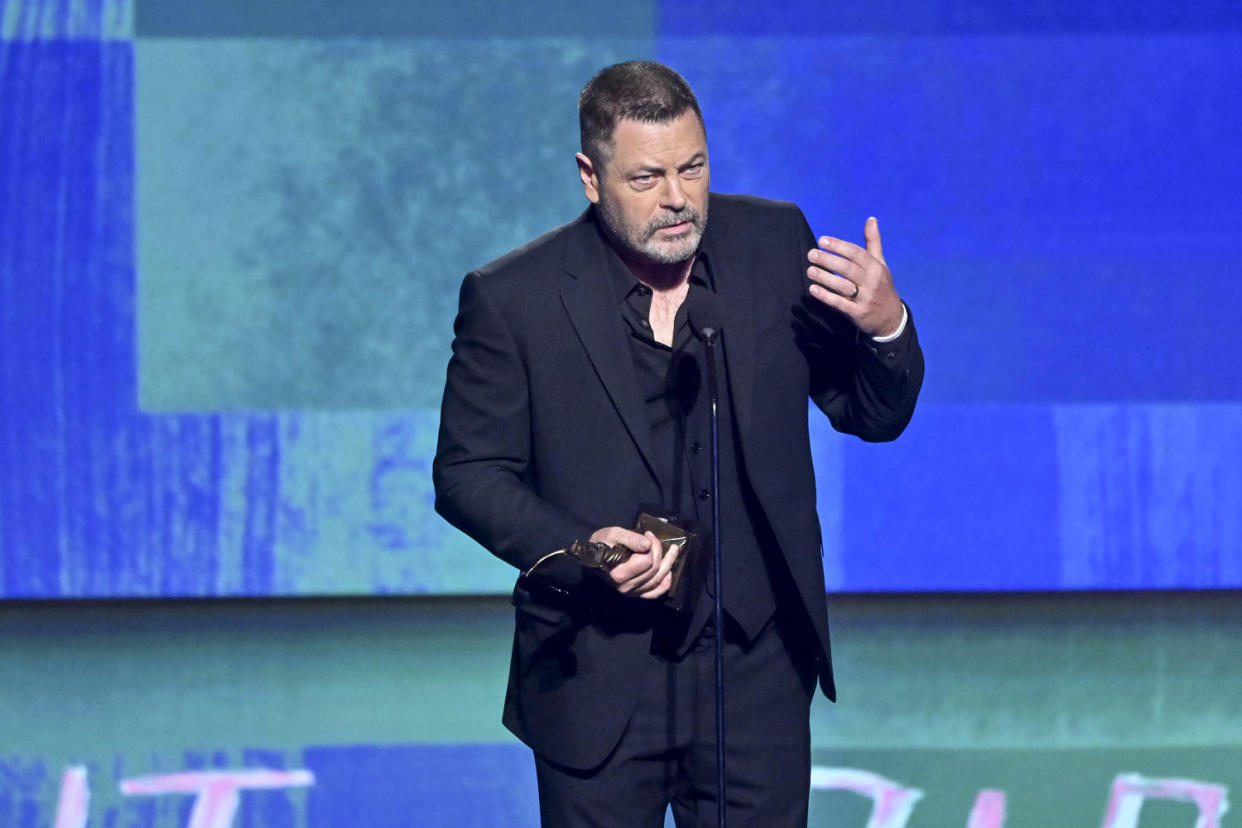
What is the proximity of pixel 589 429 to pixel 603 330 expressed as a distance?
4.4 inches

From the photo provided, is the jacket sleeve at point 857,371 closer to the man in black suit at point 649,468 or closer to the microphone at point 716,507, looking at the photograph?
the man in black suit at point 649,468

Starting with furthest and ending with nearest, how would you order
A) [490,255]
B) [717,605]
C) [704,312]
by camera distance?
[490,255], [704,312], [717,605]

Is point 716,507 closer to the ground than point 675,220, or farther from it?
closer to the ground

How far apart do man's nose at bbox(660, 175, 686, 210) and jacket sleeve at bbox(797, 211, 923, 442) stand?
0.66ft

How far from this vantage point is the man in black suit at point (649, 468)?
5.27 feet

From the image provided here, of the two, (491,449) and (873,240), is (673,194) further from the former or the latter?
(491,449)

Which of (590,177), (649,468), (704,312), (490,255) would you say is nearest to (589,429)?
(649,468)

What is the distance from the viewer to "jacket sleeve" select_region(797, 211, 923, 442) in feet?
5.20

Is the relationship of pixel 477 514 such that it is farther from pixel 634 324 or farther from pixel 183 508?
pixel 183 508

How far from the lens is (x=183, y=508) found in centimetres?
339

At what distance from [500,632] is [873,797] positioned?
1.04m

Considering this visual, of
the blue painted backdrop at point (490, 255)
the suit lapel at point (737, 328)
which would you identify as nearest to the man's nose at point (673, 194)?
the suit lapel at point (737, 328)

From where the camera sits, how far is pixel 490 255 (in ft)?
11.2

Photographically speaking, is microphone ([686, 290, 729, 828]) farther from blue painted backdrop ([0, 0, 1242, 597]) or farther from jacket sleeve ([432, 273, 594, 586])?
blue painted backdrop ([0, 0, 1242, 597])
